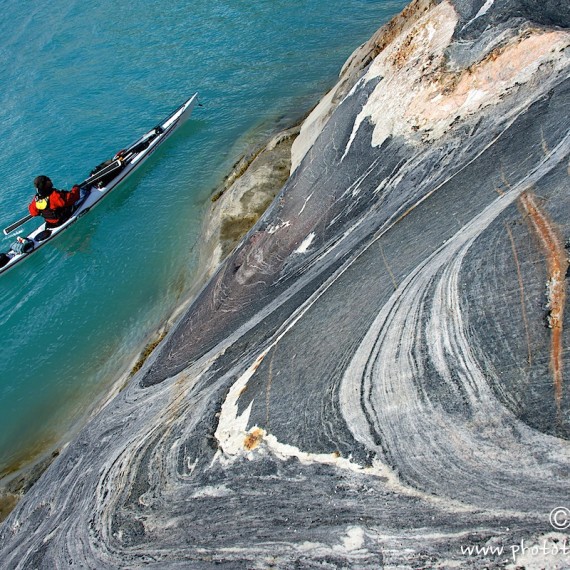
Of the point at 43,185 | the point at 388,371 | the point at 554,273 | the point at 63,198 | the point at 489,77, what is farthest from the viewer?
the point at 63,198

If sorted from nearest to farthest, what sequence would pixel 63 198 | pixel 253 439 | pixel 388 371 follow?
1. pixel 388 371
2. pixel 253 439
3. pixel 63 198

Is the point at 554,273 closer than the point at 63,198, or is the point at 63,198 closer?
the point at 554,273

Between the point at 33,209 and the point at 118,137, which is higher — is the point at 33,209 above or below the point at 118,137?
below

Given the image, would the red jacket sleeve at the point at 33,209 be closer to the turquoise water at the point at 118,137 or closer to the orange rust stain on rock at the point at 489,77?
the turquoise water at the point at 118,137

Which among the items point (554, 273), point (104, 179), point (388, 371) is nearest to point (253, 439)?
point (388, 371)

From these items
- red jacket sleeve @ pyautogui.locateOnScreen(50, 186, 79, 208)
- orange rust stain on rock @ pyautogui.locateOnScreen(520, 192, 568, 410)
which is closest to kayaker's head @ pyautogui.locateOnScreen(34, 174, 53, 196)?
red jacket sleeve @ pyautogui.locateOnScreen(50, 186, 79, 208)

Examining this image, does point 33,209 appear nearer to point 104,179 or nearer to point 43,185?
point 43,185

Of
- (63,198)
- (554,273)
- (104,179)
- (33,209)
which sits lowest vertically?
(554,273)

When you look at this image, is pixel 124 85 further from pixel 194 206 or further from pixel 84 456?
pixel 84 456
